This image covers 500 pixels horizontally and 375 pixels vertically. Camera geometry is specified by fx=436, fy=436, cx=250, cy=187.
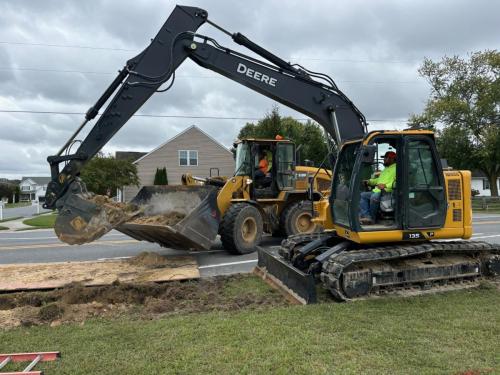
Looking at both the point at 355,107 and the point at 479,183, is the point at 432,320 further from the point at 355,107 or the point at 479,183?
the point at 479,183

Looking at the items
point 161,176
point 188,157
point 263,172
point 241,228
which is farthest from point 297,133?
point 241,228

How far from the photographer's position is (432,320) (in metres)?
5.07

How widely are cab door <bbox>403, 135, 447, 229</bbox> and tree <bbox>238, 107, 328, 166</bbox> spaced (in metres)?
18.7

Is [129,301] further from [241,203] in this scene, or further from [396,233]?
[241,203]

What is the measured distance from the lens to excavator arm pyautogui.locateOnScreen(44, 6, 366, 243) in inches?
276

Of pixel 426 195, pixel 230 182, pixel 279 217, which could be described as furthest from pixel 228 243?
pixel 426 195

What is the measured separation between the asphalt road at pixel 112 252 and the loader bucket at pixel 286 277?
901mm

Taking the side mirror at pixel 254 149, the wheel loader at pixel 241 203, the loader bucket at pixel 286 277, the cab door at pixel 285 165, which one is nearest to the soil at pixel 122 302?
the loader bucket at pixel 286 277

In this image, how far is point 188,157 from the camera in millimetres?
36156

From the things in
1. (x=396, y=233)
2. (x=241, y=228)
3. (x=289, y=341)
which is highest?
(x=396, y=233)

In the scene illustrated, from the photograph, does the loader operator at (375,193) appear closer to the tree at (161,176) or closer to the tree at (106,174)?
the tree at (106,174)

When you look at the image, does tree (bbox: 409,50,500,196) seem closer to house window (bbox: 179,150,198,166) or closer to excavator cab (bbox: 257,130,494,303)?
house window (bbox: 179,150,198,166)

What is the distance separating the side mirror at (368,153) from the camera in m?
5.91

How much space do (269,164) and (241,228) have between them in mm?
2221
